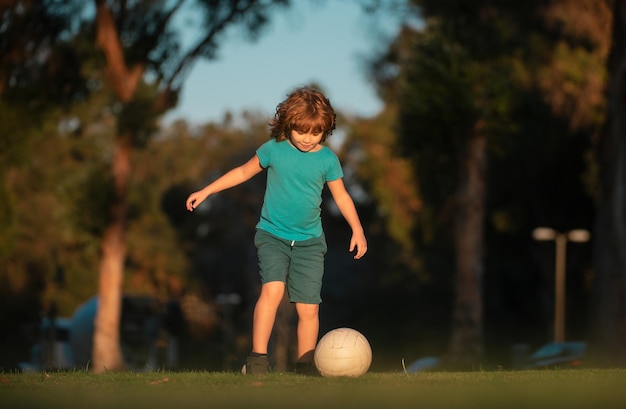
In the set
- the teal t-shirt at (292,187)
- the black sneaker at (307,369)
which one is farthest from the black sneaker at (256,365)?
the teal t-shirt at (292,187)

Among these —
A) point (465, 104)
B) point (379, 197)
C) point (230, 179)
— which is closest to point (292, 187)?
point (230, 179)

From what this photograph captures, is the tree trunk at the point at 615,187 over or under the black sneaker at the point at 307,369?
over

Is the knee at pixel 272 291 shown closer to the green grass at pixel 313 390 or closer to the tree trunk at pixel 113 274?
the green grass at pixel 313 390

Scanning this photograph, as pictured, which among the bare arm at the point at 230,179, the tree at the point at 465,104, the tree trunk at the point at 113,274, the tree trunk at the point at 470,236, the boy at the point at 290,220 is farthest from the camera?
the tree trunk at the point at 113,274

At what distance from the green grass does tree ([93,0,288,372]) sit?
78.4 ft

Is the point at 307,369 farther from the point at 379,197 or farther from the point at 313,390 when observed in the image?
the point at 379,197

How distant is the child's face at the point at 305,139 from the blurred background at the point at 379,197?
69.3 inches

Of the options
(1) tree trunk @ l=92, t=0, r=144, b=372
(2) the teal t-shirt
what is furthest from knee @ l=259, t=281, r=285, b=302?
(1) tree trunk @ l=92, t=0, r=144, b=372

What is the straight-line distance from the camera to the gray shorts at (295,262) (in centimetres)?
877

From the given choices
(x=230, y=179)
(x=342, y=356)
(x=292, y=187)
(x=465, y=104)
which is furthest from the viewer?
(x=465, y=104)

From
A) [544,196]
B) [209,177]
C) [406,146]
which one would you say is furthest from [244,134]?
[406,146]

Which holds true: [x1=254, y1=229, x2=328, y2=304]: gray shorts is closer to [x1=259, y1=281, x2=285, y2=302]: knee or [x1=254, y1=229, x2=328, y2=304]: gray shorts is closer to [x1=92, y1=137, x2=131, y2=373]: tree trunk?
[x1=259, y1=281, x2=285, y2=302]: knee

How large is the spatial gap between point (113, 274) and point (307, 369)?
78.9 feet

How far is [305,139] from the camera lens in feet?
28.5
